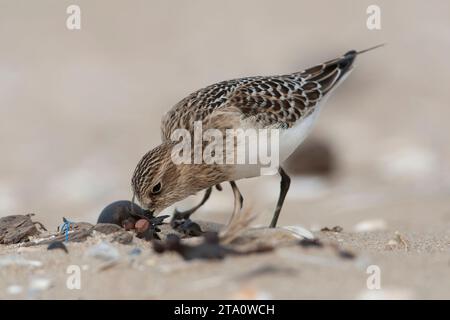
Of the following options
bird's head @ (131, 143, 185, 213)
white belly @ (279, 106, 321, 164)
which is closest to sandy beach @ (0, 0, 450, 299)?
bird's head @ (131, 143, 185, 213)

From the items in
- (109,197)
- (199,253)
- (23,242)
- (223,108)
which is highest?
(223,108)

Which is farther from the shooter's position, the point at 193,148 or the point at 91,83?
the point at 91,83

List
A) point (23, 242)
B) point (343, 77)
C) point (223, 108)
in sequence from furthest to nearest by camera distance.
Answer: point (343, 77) → point (223, 108) → point (23, 242)

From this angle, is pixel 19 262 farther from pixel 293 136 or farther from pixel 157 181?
pixel 293 136

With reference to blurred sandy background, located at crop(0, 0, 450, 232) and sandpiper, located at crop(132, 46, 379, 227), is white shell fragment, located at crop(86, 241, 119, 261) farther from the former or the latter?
blurred sandy background, located at crop(0, 0, 450, 232)

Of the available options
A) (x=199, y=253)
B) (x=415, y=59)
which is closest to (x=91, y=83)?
(x=415, y=59)
